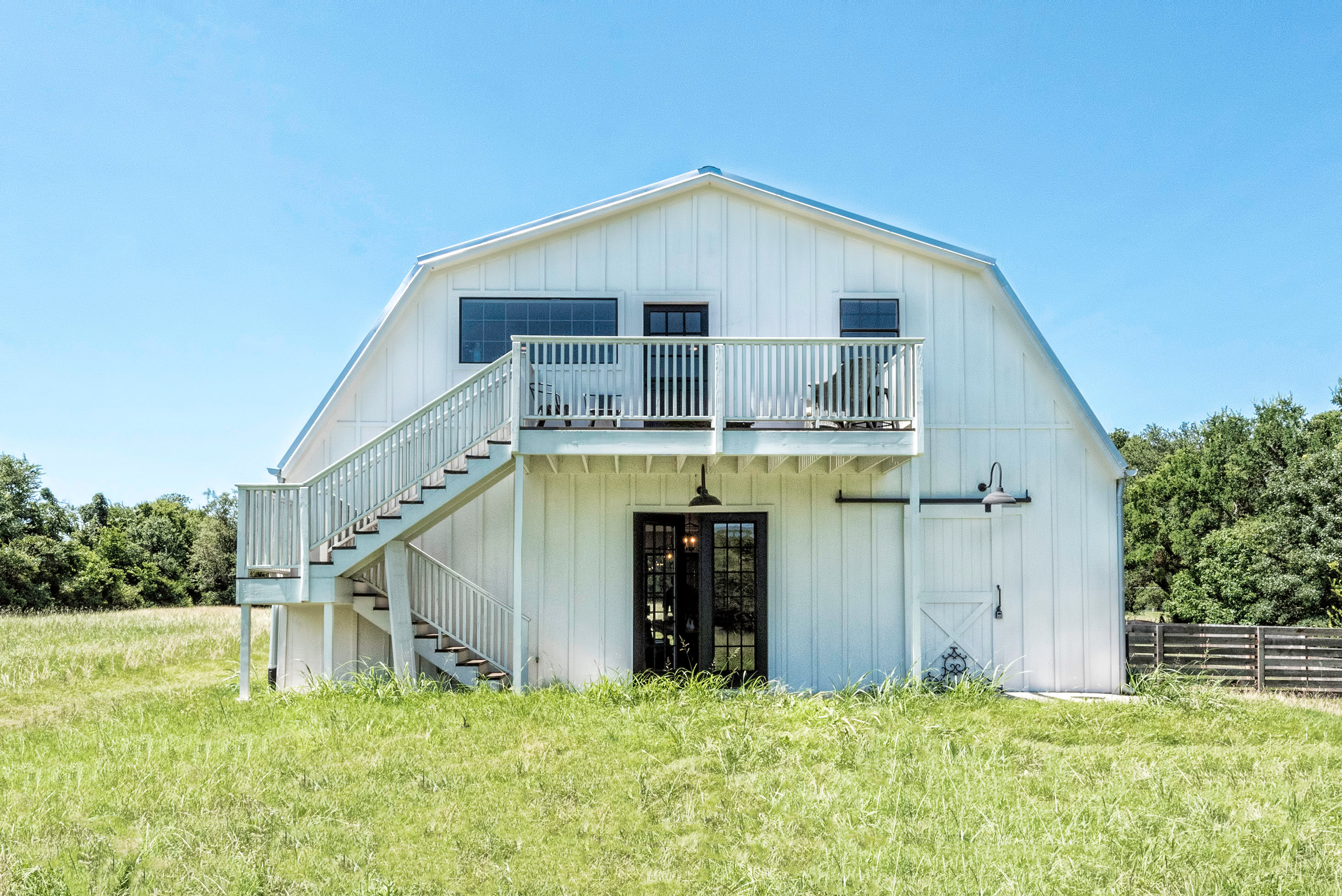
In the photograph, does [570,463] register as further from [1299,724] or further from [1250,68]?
[1250,68]

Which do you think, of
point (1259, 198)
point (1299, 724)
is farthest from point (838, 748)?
point (1259, 198)

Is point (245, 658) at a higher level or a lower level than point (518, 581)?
lower

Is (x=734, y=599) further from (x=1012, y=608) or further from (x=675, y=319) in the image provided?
(x=675, y=319)

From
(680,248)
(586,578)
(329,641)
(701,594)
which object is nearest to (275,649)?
(329,641)

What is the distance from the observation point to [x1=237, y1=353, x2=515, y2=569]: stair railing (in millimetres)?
8930

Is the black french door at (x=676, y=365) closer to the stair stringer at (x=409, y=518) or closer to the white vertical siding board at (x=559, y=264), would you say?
the white vertical siding board at (x=559, y=264)

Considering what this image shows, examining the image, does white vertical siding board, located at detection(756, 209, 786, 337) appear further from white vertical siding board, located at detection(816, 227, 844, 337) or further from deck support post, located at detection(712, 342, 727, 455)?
deck support post, located at detection(712, 342, 727, 455)

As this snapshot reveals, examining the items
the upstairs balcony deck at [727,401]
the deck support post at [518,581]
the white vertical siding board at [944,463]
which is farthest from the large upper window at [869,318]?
the deck support post at [518,581]

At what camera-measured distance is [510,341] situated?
1038 cm

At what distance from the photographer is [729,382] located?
9023 mm

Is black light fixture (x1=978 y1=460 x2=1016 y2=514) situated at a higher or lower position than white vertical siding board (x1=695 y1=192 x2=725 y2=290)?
lower

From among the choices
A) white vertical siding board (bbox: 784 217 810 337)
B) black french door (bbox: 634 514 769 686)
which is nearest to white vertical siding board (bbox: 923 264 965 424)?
white vertical siding board (bbox: 784 217 810 337)

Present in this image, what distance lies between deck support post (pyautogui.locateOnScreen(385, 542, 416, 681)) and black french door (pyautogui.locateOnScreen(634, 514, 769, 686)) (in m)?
2.85

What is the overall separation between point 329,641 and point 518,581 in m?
2.57
